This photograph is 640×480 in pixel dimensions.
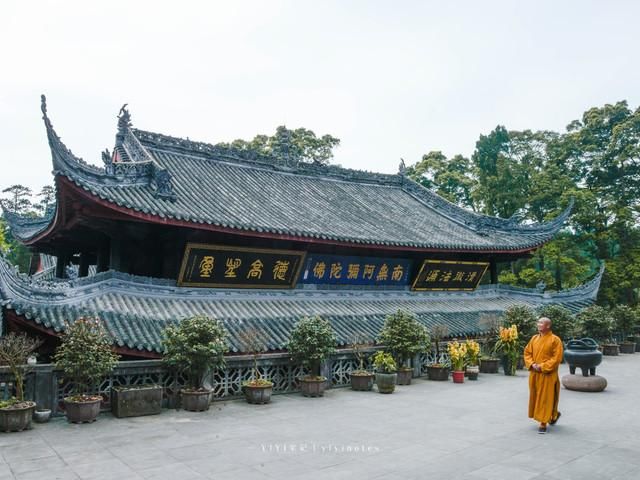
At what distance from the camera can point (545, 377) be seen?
780 cm

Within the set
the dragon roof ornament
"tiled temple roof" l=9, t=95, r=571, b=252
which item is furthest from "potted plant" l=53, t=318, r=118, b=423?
the dragon roof ornament

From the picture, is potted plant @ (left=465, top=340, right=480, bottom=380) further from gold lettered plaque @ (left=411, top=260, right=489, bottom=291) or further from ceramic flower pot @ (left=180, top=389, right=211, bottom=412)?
ceramic flower pot @ (left=180, top=389, right=211, bottom=412)

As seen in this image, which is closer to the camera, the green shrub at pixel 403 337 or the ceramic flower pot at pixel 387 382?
the ceramic flower pot at pixel 387 382

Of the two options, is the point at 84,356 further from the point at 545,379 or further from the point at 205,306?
the point at 545,379

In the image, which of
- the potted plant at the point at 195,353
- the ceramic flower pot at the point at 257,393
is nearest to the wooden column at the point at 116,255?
the potted plant at the point at 195,353

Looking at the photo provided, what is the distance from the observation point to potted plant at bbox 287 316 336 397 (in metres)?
11.0

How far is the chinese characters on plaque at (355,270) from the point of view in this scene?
1509cm

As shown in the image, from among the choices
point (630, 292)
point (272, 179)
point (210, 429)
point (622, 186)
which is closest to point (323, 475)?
point (210, 429)

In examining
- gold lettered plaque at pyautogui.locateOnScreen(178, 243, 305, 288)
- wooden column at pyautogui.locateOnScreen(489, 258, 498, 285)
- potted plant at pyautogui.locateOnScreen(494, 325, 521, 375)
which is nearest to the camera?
gold lettered plaque at pyautogui.locateOnScreen(178, 243, 305, 288)

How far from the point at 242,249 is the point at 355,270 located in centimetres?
444

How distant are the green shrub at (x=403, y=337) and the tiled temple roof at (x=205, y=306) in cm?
85

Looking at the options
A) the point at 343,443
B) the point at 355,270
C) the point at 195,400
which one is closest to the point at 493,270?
the point at 355,270

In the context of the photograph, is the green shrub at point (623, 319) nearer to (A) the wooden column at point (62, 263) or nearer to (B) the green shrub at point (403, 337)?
(B) the green shrub at point (403, 337)

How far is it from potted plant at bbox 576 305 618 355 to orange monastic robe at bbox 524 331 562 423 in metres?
12.9
